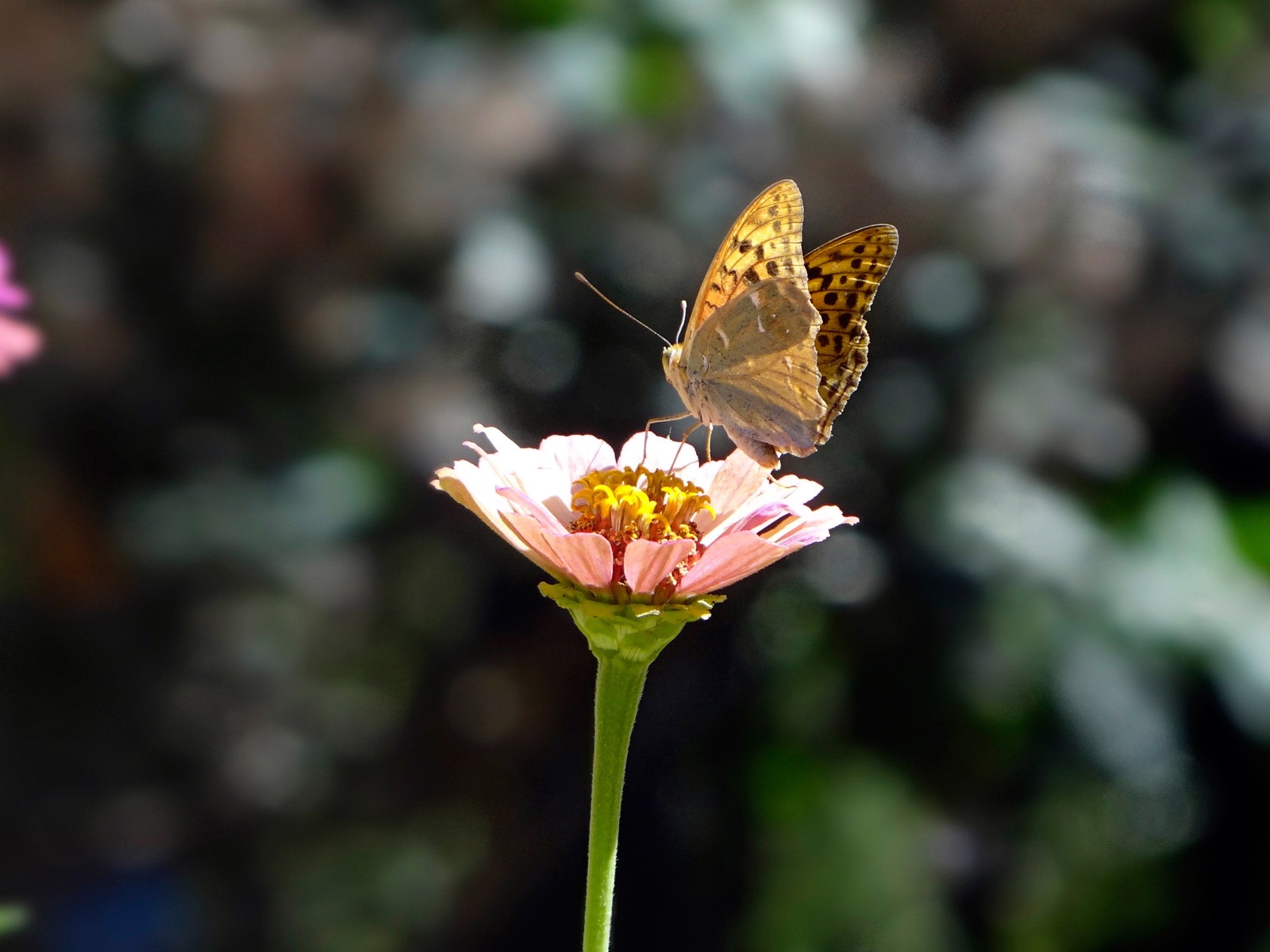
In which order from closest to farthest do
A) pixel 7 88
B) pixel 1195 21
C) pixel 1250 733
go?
pixel 1250 733, pixel 7 88, pixel 1195 21

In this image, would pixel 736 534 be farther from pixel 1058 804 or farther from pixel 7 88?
pixel 7 88

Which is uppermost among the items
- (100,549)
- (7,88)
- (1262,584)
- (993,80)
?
(993,80)

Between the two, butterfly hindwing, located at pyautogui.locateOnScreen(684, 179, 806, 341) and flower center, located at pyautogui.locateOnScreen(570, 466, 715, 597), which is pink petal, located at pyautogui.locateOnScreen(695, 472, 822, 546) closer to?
flower center, located at pyautogui.locateOnScreen(570, 466, 715, 597)

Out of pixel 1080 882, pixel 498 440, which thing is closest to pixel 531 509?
pixel 498 440

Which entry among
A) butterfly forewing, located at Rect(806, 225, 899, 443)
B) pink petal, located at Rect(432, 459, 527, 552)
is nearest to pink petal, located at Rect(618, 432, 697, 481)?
butterfly forewing, located at Rect(806, 225, 899, 443)

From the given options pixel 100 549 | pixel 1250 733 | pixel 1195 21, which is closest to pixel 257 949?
pixel 100 549

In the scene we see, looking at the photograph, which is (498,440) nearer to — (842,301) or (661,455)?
(661,455)
